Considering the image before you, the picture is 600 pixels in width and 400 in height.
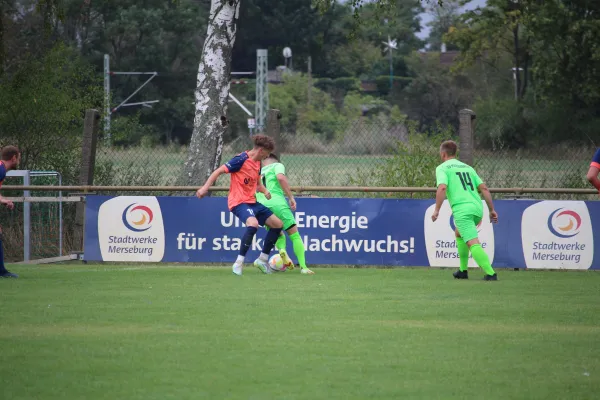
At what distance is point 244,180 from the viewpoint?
1443 centimetres

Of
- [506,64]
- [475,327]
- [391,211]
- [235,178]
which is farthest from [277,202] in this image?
[506,64]

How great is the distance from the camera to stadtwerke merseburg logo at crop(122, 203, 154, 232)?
17.0 m

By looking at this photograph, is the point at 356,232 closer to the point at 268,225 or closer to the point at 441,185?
the point at 268,225

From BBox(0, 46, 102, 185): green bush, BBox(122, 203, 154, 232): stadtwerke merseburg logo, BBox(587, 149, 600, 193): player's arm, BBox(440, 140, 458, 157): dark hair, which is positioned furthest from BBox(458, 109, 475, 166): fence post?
BBox(0, 46, 102, 185): green bush

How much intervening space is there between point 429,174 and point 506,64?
57055 millimetres

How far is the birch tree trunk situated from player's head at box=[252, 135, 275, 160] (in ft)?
17.5

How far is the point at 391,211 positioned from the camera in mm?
16672

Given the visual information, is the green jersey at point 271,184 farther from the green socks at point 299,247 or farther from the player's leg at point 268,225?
the green socks at point 299,247

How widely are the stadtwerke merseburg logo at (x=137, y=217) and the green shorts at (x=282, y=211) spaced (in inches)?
106

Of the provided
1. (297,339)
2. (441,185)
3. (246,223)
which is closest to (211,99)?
(246,223)

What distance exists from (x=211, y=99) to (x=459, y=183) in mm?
7103

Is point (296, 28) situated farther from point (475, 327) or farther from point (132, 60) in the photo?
point (475, 327)

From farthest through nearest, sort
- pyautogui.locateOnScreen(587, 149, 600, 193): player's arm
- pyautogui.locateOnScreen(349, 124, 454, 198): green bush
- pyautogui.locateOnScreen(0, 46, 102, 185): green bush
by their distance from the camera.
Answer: pyautogui.locateOnScreen(0, 46, 102, 185): green bush → pyautogui.locateOnScreen(349, 124, 454, 198): green bush → pyautogui.locateOnScreen(587, 149, 600, 193): player's arm

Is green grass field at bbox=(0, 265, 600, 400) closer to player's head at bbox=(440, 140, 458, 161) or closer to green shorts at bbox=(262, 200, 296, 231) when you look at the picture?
green shorts at bbox=(262, 200, 296, 231)
